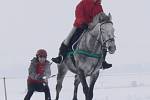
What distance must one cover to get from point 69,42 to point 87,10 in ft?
2.72

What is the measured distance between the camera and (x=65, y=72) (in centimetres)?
1342

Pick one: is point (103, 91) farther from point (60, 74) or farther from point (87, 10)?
point (87, 10)

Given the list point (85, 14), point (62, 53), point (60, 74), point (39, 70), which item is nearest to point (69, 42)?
point (62, 53)

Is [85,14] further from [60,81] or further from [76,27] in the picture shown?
[60,81]

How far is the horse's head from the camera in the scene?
1091 cm

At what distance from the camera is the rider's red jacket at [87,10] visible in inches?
472

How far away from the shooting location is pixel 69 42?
12.4m

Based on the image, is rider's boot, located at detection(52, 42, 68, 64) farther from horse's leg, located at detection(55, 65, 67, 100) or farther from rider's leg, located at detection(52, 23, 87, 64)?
horse's leg, located at detection(55, 65, 67, 100)

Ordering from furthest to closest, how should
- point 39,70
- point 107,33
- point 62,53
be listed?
point 39,70
point 62,53
point 107,33


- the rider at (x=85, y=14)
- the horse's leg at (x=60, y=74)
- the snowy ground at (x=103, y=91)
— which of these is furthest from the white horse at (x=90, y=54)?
the snowy ground at (x=103, y=91)

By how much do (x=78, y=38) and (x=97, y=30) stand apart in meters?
0.76

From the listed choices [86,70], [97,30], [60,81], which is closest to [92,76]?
[86,70]

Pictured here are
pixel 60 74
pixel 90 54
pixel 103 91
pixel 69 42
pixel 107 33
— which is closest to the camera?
pixel 107 33

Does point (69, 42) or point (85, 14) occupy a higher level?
point (85, 14)
